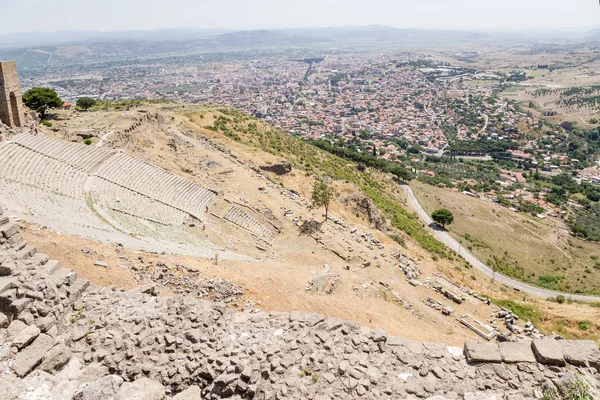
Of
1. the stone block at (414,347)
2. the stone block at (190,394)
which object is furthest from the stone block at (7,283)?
the stone block at (414,347)

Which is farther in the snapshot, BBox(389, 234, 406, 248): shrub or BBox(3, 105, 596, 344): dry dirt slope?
BBox(389, 234, 406, 248): shrub

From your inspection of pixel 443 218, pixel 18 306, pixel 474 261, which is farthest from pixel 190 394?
pixel 443 218

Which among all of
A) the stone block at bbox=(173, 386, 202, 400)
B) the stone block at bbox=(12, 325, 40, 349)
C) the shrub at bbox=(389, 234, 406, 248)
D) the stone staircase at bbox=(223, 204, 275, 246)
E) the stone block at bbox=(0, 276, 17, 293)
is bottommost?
the shrub at bbox=(389, 234, 406, 248)

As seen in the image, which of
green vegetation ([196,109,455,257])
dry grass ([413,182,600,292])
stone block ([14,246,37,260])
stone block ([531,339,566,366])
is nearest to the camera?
A: stone block ([531,339,566,366])

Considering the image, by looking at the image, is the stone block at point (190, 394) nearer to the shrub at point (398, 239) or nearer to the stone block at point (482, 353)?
the stone block at point (482, 353)

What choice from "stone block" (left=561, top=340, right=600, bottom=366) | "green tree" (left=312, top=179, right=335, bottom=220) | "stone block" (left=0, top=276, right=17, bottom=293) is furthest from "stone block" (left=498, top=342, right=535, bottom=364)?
"green tree" (left=312, top=179, right=335, bottom=220)

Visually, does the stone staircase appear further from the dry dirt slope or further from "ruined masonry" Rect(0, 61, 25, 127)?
"ruined masonry" Rect(0, 61, 25, 127)
